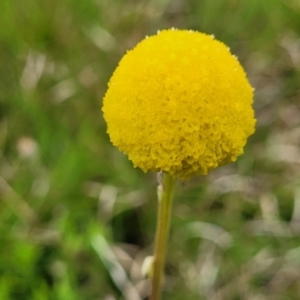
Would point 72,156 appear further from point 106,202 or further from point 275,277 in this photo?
point 275,277

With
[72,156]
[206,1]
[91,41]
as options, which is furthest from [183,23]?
[72,156]

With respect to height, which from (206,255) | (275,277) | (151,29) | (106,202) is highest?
(151,29)

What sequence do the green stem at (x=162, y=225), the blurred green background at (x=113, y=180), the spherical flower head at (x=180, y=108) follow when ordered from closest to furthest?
the spherical flower head at (x=180, y=108) → the green stem at (x=162, y=225) → the blurred green background at (x=113, y=180)

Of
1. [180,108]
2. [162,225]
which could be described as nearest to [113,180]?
[162,225]

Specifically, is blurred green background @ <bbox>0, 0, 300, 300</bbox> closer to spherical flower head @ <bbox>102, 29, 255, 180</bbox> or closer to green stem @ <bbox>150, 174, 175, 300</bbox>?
green stem @ <bbox>150, 174, 175, 300</bbox>

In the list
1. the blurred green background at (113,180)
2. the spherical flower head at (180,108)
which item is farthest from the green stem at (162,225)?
the blurred green background at (113,180)

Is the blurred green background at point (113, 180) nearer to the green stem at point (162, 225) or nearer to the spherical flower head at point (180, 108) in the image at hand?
the green stem at point (162, 225)

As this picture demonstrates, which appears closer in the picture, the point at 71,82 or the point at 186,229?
the point at 186,229
